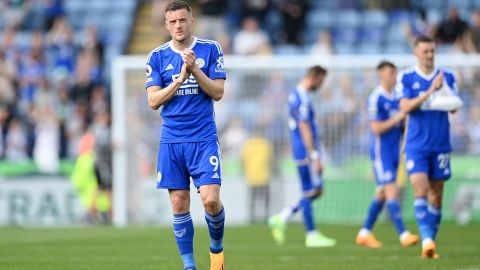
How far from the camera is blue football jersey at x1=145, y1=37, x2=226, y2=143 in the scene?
10266 millimetres

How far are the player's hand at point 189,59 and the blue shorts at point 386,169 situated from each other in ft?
21.6

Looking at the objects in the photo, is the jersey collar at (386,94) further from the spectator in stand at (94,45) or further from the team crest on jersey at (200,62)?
the spectator in stand at (94,45)

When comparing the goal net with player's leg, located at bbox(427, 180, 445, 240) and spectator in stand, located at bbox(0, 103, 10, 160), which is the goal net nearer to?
spectator in stand, located at bbox(0, 103, 10, 160)

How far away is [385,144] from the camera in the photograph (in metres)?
16.0

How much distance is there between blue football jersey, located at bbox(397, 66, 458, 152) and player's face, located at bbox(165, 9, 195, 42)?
3.90m

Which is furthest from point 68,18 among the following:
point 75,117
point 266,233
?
point 266,233

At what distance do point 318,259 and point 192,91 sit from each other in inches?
151

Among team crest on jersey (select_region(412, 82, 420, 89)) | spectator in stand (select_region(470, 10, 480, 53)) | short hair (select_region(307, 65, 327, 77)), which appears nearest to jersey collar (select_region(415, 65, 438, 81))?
team crest on jersey (select_region(412, 82, 420, 89))

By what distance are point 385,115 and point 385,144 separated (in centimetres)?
40

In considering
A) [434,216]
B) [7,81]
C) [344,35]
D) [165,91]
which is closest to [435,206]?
[434,216]

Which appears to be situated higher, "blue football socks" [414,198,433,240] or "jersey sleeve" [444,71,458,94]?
"jersey sleeve" [444,71,458,94]

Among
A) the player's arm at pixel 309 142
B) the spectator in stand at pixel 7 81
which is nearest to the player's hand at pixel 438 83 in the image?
the player's arm at pixel 309 142

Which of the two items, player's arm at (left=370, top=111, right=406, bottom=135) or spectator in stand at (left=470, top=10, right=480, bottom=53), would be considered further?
spectator in stand at (left=470, top=10, right=480, bottom=53)

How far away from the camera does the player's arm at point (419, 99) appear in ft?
42.0
